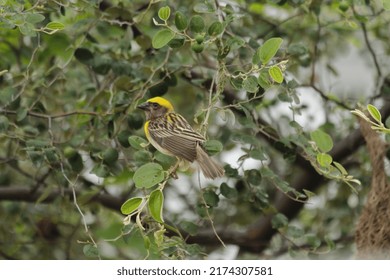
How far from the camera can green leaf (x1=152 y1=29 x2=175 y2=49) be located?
2369 mm

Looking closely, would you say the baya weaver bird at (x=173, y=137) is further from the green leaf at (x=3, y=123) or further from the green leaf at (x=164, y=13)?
the green leaf at (x=3, y=123)

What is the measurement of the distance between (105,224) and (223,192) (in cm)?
156

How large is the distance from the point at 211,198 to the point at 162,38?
621 mm

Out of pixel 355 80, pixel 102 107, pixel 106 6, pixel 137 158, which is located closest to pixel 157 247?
pixel 137 158

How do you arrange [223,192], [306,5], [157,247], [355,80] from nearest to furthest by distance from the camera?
[157,247], [223,192], [306,5], [355,80]

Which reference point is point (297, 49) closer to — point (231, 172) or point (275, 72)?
point (231, 172)

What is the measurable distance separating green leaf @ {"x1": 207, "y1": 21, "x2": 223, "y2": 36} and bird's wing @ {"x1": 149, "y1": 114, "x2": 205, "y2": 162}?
30 centimetres

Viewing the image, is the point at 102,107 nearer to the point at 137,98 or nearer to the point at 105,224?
the point at 137,98

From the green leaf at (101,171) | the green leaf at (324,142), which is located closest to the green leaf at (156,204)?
the green leaf at (324,142)

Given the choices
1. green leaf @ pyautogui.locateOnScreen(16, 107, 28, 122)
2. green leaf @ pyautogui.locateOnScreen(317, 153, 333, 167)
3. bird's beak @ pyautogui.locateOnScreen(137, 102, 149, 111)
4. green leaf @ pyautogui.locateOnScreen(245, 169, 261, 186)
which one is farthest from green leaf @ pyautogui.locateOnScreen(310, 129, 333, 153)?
green leaf @ pyautogui.locateOnScreen(16, 107, 28, 122)

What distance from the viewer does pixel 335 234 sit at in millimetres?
4242

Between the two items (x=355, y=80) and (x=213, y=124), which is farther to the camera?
(x=355, y=80)

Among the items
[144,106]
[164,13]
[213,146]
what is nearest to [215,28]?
[164,13]

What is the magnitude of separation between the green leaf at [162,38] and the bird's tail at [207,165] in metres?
0.34
